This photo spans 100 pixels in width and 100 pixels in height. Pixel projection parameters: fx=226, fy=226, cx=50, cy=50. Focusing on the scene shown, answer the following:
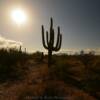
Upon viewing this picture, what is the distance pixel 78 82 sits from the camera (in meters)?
14.0

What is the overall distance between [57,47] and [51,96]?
836cm

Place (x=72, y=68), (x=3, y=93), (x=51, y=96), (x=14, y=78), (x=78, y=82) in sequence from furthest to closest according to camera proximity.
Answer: (x=72, y=68)
(x=14, y=78)
(x=78, y=82)
(x=3, y=93)
(x=51, y=96)

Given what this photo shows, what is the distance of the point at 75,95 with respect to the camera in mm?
11562

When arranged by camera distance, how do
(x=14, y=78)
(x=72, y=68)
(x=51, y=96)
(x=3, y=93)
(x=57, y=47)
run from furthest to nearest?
(x=57, y=47)
(x=72, y=68)
(x=14, y=78)
(x=3, y=93)
(x=51, y=96)

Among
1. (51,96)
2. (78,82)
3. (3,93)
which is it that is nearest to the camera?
(51,96)

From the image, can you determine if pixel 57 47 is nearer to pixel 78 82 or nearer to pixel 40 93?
pixel 78 82

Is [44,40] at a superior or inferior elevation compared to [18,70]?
superior

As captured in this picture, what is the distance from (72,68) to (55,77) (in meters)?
2.65

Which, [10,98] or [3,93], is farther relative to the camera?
[3,93]

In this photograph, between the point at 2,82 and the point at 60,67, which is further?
the point at 60,67

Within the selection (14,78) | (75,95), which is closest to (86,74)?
(75,95)

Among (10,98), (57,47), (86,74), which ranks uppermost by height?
(57,47)

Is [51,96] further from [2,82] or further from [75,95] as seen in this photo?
[2,82]

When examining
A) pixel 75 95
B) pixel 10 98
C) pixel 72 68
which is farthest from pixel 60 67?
pixel 10 98
